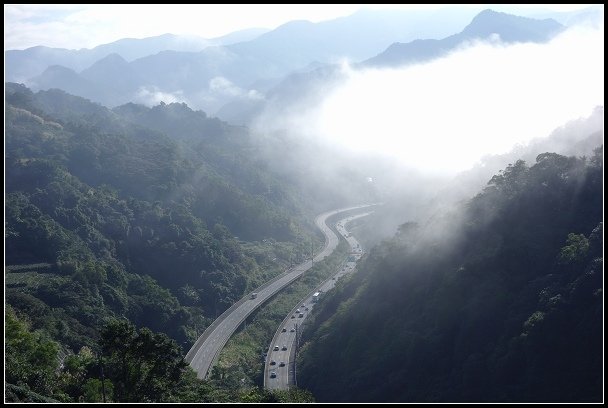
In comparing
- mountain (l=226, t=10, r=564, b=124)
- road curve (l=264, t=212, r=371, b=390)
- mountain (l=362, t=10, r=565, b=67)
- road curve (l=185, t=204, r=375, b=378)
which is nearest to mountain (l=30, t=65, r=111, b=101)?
mountain (l=226, t=10, r=564, b=124)

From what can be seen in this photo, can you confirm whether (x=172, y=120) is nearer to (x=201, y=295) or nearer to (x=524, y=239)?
(x=201, y=295)

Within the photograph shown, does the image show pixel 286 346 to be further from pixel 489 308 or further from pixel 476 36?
pixel 476 36

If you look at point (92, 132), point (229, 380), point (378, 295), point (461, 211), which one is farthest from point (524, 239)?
point (92, 132)

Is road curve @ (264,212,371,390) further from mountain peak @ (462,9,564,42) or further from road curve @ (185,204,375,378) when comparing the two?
mountain peak @ (462,9,564,42)

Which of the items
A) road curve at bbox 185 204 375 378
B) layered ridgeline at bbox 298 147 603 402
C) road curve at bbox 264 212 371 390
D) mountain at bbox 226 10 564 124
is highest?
mountain at bbox 226 10 564 124

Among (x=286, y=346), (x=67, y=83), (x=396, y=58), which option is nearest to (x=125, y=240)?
(x=286, y=346)
